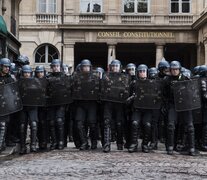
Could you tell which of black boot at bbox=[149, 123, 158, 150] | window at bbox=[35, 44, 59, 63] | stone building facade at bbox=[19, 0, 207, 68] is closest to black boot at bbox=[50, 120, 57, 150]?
black boot at bbox=[149, 123, 158, 150]

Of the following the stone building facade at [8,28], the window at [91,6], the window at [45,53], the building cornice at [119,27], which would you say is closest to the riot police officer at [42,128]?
the stone building facade at [8,28]

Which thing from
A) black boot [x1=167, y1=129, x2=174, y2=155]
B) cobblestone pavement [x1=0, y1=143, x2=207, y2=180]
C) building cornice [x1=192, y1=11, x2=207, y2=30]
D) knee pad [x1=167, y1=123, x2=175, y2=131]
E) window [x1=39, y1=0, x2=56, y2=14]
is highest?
window [x1=39, y1=0, x2=56, y2=14]

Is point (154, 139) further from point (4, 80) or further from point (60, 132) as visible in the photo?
point (4, 80)

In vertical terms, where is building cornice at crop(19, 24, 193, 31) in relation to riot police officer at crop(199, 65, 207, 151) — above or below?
above

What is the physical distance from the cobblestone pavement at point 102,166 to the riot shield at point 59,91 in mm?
1008

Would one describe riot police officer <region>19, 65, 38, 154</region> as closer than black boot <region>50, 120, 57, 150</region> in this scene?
Yes

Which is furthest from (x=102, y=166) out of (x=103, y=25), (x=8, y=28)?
(x=103, y=25)

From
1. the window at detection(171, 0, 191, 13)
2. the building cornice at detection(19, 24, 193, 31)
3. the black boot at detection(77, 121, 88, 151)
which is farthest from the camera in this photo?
the window at detection(171, 0, 191, 13)

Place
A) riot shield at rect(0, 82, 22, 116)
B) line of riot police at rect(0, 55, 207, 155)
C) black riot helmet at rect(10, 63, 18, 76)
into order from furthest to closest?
black riot helmet at rect(10, 63, 18, 76), line of riot police at rect(0, 55, 207, 155), riot shield at rect(0, 82, 22, 116)

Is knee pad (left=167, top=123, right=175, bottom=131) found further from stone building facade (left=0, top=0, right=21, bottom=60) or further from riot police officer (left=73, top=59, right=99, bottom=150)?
stone building facade (left=0, top=0, right=21, bottom=60)

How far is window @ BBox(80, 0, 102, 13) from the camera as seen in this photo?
33938 mm

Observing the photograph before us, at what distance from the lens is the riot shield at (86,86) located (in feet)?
35.9

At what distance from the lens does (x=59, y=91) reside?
11.1 m

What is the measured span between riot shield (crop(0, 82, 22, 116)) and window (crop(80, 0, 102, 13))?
938 inches
